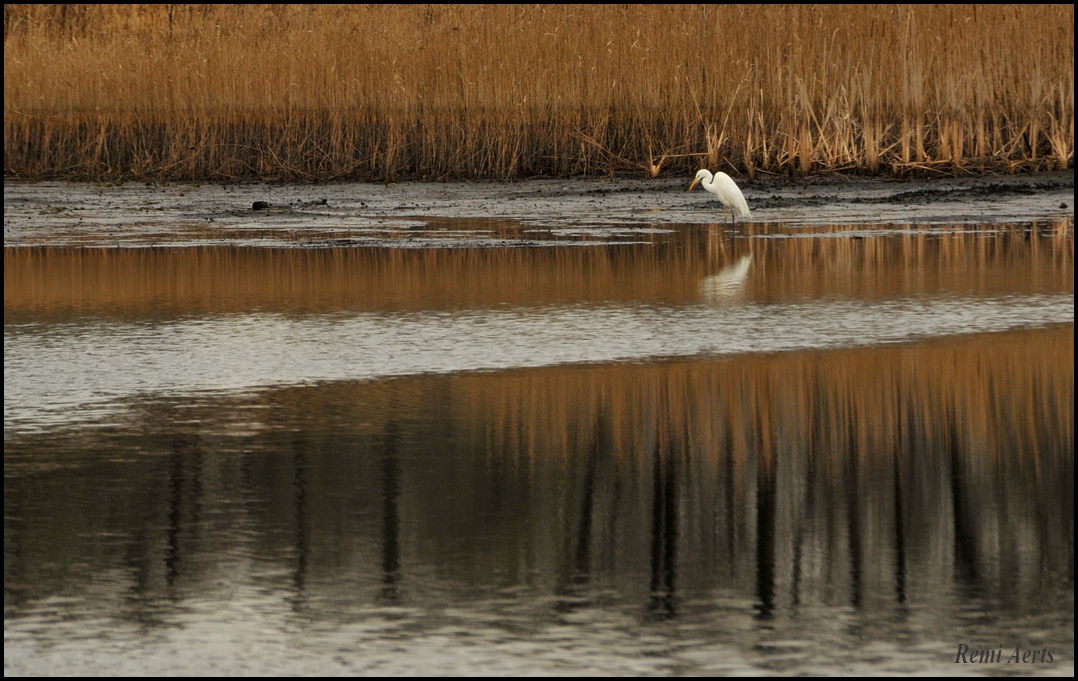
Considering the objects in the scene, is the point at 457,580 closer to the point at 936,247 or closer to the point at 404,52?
the point at 936,247

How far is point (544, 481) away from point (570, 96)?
14.5 metres

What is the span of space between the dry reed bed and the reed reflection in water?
12.0 metres

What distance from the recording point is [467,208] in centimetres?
1695

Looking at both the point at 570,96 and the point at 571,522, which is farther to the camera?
the point at 570,96

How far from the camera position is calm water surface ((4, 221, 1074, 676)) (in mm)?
3527

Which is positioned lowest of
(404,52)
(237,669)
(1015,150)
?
(237,669)

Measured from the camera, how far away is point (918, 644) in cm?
342

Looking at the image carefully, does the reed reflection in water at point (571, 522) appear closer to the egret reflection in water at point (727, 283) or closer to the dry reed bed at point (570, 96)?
the egret reflection in water at point (727, 283)

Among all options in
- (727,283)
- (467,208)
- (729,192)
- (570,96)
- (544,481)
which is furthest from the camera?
(570,96)

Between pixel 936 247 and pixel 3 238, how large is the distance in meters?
7.28

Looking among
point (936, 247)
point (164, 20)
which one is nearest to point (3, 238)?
point (936, 247)
